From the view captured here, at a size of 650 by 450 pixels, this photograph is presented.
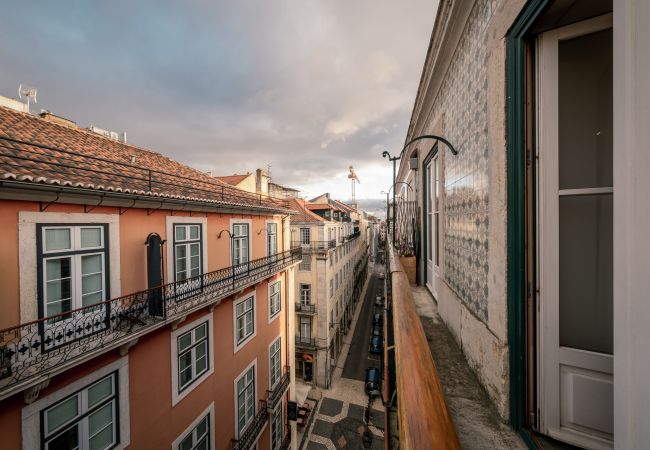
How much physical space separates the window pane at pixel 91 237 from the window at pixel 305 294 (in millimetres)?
15634

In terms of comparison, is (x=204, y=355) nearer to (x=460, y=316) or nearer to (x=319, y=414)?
(x=460, y=316)

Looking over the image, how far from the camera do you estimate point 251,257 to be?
1055 centimetres

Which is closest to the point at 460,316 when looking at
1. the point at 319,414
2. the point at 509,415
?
the point at 509,415

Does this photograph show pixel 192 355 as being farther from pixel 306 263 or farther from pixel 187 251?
pixel 306 263

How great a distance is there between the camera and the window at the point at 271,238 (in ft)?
39.0

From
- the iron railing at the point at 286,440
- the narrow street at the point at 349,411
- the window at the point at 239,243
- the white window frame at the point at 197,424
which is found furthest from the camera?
the narrow street at the point at 349,411

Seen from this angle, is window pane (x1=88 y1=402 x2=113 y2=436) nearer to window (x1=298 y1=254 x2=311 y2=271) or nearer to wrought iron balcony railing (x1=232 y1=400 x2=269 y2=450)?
wrought iron balcony railing (x1=232 y1=400 x2=269 y2=450)

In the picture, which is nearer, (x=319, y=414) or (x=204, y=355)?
(x=204, y=355)

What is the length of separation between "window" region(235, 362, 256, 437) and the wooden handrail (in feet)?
31.6

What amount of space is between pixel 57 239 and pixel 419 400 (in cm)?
635

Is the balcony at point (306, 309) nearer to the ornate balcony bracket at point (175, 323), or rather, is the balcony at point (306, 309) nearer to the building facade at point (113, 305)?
the building facade at point (113, 305)

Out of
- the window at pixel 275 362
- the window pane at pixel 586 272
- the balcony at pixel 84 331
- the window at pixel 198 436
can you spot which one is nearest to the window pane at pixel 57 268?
the balcony at pixel 84 331

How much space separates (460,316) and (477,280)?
0.65 m

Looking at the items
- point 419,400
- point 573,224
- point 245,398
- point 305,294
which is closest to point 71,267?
point 419,400
